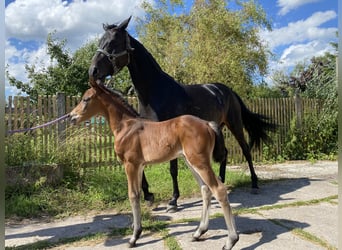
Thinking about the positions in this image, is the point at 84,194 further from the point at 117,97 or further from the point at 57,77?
the point at 57,77

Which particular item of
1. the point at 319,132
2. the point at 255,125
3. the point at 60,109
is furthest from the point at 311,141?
the point at 60,109

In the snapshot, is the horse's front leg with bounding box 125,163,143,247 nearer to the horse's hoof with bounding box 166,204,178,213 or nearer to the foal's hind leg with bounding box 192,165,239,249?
the foal's hind leg with bounding box 192,165,239,249

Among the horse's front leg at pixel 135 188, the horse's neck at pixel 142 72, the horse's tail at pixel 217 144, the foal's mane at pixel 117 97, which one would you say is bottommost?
the horse's front leg at pixel 135 188

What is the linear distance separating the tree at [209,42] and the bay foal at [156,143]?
7.23 metres

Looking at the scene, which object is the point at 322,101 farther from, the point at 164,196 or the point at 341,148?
the point at 341,148

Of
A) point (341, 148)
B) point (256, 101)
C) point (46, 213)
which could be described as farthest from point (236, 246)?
point (256, 101)

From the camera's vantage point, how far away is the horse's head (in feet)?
13.0

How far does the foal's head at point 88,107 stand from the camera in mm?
3532

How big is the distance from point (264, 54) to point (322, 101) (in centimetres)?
344

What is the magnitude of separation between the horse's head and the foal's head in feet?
1.36

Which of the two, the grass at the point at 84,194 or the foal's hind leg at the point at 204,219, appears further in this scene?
the grass at the point at 84,194

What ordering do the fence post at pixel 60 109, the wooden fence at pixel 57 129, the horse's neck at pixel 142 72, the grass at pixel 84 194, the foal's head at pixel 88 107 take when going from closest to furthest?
the foal's head at pixel 88 107
the horse's neck at pixel 142 72
the grass at pixel 84 194
the wooden fence at pixel 57 129
the fence post at pixel 60 109

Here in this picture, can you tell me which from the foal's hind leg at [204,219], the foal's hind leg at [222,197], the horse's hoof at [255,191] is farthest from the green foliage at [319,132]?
the foal's hind leg at [222,197]

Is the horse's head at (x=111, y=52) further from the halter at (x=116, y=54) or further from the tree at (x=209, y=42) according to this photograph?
the tree at (x=209, y=42)
